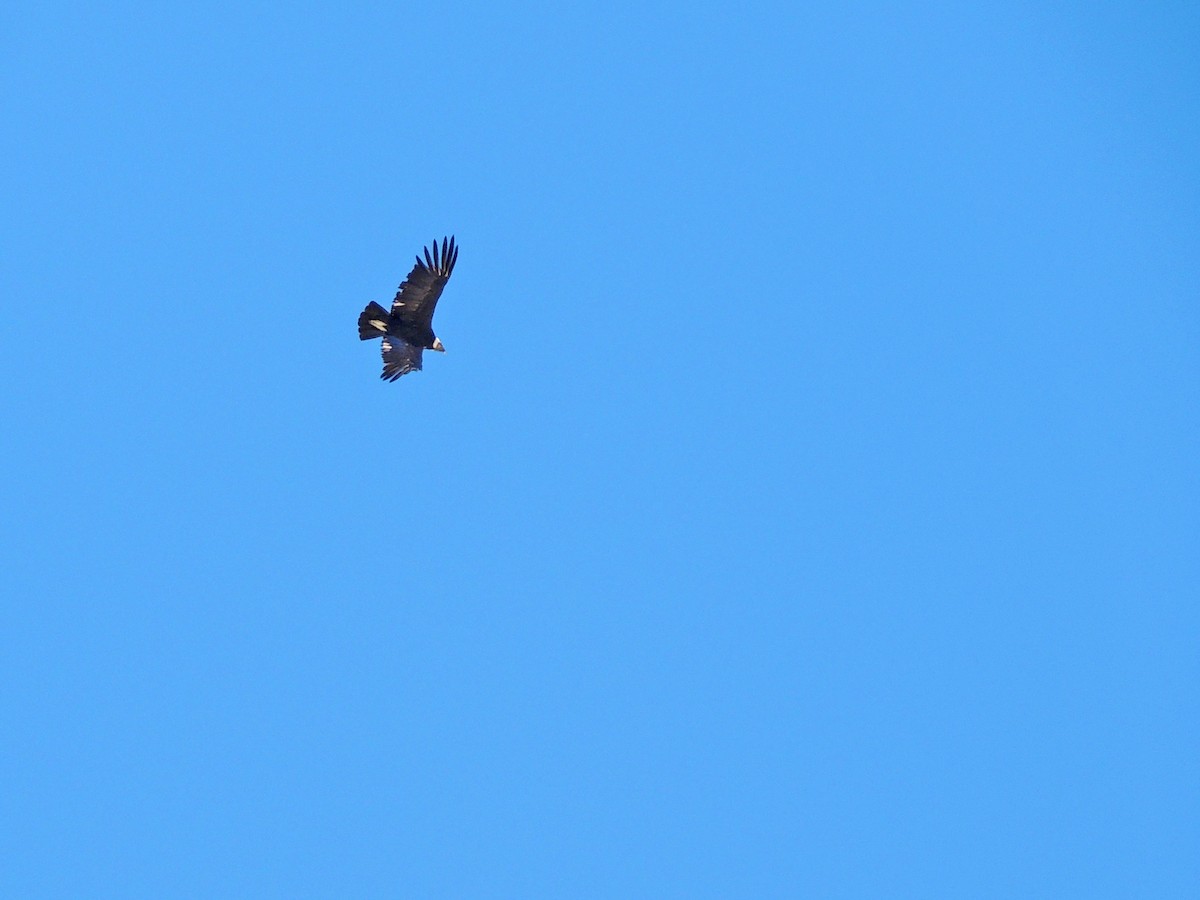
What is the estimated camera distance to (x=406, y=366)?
93.4ft

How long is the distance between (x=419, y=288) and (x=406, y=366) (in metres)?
1.70

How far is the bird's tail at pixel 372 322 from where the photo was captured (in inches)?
1095

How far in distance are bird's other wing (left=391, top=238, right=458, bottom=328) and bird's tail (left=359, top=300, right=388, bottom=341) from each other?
0.23 meters

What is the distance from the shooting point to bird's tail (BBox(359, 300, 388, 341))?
27812 millimetres

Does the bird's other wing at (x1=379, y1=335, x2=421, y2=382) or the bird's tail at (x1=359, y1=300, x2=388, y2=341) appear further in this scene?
the bird's other wing at (x1=379, y1=335, x2=421, y2=382)

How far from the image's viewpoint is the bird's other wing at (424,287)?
27062mm

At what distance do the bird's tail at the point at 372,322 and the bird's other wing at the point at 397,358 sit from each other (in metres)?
0.28

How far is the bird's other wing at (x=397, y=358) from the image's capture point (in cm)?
2828

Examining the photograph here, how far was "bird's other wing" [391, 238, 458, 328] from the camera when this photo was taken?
27.1m

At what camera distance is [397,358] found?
93.1 ft

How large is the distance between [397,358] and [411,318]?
0.89 m

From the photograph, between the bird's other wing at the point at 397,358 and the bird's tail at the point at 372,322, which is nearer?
the bird's tail at the point at 372,322

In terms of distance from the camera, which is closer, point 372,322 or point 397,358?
point 372,322

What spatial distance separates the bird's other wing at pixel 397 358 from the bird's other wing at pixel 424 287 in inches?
23.1
